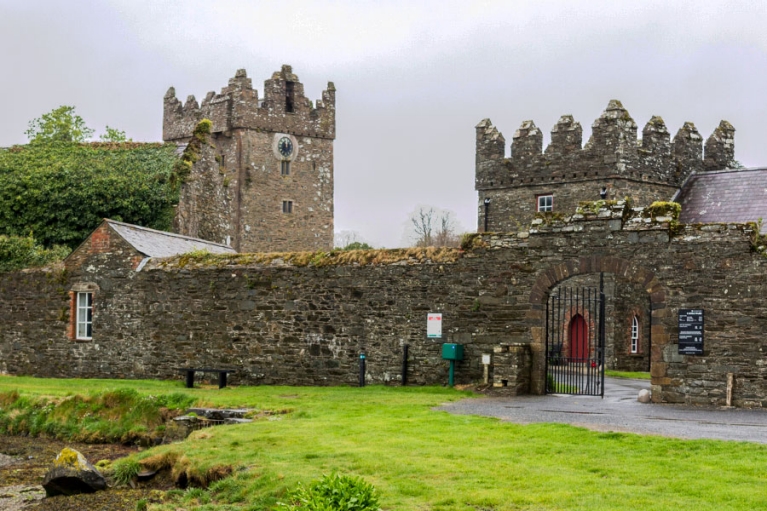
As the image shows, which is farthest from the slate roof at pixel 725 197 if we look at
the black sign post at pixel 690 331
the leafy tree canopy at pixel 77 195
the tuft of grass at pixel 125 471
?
the tuft of grass at pixel 125 471

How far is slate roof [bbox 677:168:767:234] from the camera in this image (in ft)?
105

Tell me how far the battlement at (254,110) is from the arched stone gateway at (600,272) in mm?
27594

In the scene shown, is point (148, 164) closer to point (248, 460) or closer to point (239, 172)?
point (239, 172)

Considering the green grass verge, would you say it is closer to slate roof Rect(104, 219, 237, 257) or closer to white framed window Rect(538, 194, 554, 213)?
white framed window Rect(538, 194, 554, 213)

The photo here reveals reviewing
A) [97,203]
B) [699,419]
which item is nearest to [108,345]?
[97,203]

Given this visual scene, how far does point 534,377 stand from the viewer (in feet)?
64.3

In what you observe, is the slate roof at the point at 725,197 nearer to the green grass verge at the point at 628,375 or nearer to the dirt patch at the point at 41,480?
the green grass verge at the point at 628,375

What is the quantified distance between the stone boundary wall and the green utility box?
235 millimetres

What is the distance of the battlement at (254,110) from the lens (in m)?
44.6

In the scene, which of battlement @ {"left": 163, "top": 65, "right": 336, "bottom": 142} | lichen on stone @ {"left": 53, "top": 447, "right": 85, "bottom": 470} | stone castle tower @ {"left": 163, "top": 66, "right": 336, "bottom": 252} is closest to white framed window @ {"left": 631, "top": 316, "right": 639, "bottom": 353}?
stone castle tower @ {"left": 163, "top": 66, "right": 336, "bottom": 252}

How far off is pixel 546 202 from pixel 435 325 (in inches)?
680

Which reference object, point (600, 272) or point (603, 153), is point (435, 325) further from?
point (603, 153)

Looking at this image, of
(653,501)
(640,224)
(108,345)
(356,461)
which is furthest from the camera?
(108,345)

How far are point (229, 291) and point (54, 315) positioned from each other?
5.45m
